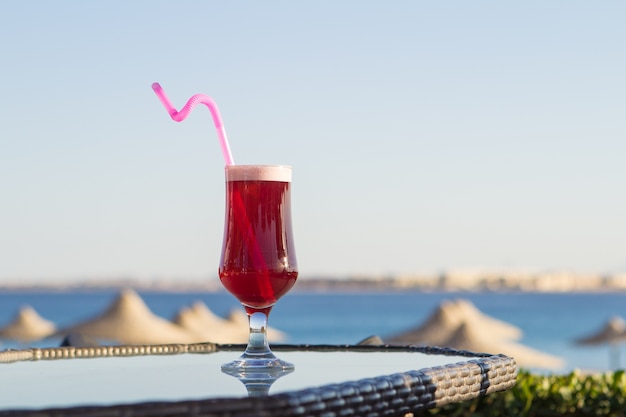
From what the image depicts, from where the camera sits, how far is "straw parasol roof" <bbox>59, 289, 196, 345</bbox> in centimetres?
1898

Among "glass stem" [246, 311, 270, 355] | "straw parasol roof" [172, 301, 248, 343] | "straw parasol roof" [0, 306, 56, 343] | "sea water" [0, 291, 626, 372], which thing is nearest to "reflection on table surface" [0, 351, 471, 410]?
"glass stem" [246, 311, 270, 355]

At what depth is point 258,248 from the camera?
260cm

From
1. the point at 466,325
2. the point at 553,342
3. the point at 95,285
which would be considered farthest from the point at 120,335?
the point at 95,285

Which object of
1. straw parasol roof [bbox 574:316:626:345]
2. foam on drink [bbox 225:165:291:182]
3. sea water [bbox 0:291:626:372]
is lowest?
foam on drink [bbox 225:165:291:182]

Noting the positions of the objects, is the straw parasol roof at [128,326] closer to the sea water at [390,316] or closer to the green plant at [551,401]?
the sea water at [390,316]

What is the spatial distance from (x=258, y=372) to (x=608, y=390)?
323cm

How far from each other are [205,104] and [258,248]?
0.45 meters

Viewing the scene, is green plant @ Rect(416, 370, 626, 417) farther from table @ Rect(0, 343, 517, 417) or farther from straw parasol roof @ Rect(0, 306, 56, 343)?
straw parasol roof @ Rect(0, 306, 56, 343)

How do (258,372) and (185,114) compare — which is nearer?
(258,372)

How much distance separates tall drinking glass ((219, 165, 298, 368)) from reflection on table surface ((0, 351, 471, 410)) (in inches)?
4.9

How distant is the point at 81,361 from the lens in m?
3.03

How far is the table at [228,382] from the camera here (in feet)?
5.70

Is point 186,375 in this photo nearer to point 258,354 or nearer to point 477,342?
point 258,354

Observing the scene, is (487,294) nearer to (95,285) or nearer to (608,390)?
(95,285)
